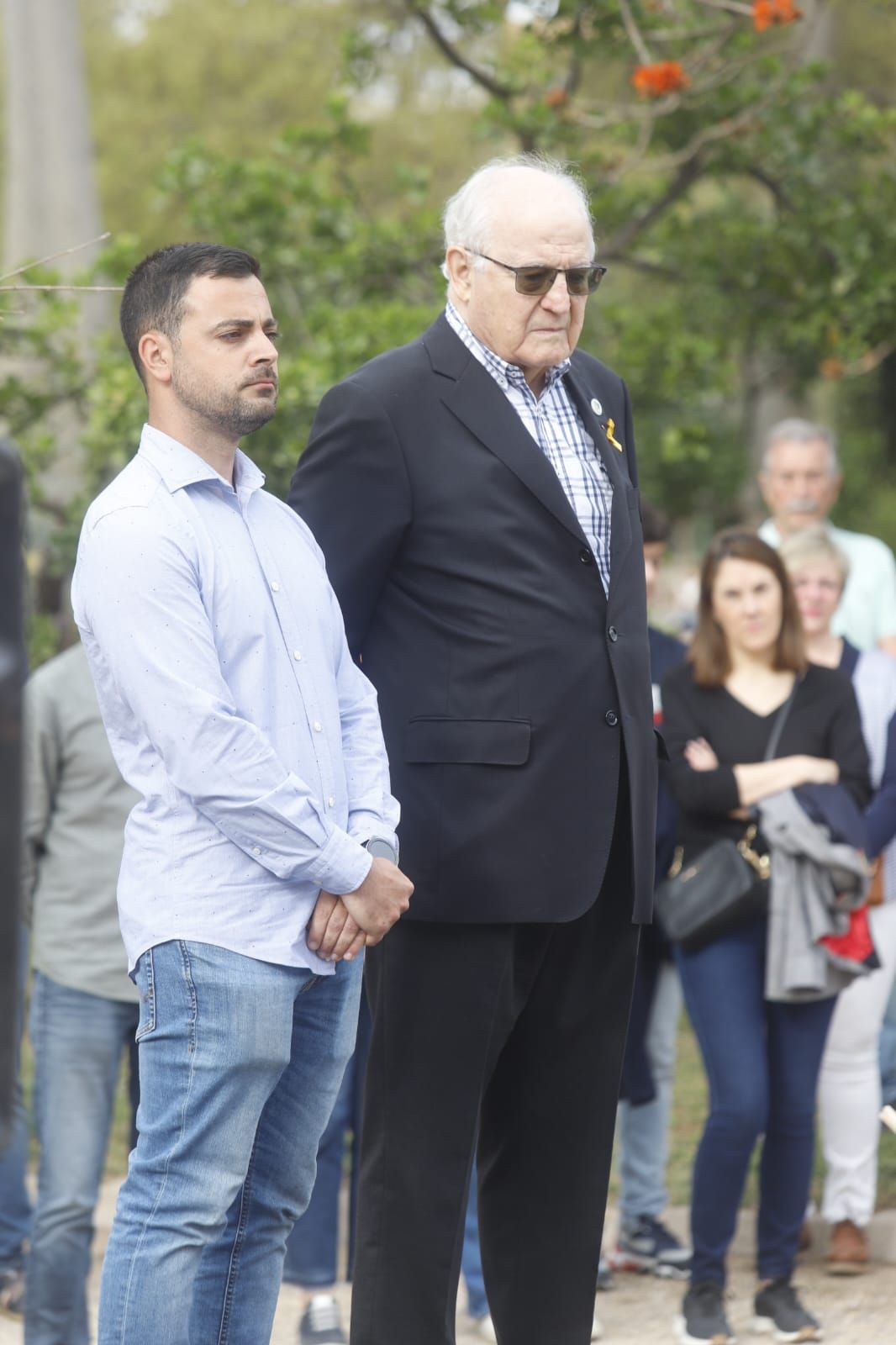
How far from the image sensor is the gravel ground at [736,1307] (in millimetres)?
4535

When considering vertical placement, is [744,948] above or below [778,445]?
below

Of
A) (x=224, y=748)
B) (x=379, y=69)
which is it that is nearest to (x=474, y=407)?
(x=224, y=748)

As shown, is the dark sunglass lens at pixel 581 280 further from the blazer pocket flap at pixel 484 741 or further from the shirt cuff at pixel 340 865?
the shirt cuff at pixel 340 865

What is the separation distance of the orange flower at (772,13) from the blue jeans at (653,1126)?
3.38m

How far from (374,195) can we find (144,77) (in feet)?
34.3

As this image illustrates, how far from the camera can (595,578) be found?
305cm

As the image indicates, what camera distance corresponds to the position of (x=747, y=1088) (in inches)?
175

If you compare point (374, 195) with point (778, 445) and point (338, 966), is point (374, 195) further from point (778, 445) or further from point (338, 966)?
point (338, 966)

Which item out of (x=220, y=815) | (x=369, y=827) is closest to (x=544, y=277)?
(x=369, y=827)

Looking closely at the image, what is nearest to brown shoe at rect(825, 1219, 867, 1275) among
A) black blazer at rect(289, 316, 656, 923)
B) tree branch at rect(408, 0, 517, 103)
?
black blazer at rect(289, 316, 656, 923)

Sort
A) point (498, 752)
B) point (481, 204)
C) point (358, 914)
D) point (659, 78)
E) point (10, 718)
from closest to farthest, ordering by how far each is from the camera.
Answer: point (10, 718) < point (358, 914) < point (498, 752) < point (481, 204) < point (659, 78)

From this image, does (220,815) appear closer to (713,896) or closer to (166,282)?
(166,282)

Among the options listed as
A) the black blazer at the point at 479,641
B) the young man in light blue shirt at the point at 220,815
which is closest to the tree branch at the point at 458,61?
the black blazer at the point at 479,641

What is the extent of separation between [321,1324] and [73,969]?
1093 mm
